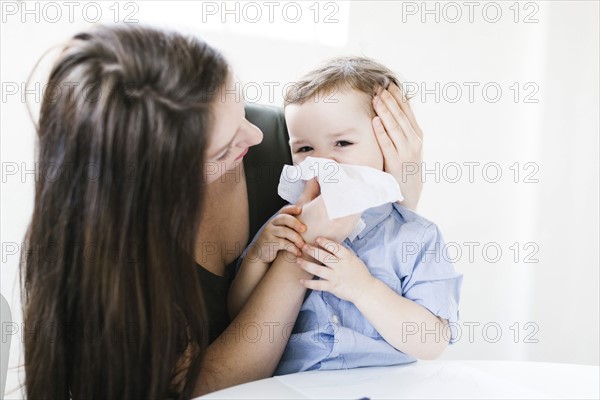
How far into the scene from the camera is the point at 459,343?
2744 mm

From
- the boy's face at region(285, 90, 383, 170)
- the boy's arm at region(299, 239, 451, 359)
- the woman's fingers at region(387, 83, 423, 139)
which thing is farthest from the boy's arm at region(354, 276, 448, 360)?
the woman's fingers at region(387, 83, 423, 139)

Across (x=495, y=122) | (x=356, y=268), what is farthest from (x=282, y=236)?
(x=495, y=122)

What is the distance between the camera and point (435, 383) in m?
1.11

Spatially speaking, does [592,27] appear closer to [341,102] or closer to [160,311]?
[341,102]

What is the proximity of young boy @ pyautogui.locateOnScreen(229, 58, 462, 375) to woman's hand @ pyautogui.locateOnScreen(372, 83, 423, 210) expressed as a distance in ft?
0.05

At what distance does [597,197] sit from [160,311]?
1.86 metres

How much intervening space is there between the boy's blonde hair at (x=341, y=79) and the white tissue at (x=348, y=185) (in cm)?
13

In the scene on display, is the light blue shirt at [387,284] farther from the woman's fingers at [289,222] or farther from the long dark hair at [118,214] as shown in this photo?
the long dark hair at [118,214]

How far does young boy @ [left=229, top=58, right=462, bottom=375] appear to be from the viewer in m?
1.13

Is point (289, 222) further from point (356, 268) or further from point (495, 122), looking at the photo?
point (495, 122)

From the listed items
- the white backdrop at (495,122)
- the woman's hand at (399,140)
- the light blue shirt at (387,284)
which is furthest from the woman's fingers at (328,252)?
the white backdrop at (495,122)

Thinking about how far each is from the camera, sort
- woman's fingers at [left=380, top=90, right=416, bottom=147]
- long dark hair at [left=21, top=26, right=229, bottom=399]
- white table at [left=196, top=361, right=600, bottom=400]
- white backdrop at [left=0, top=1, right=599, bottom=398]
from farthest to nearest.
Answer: white backdrop at [left=0, top=1, right=599, bottom=398] < woman's fingers at [left=380, top=90, right=416, bottom=147] < white table at [left=196, top=361, right=600, bottom=400] < long dark hair at [left=21, top=26, right=229, bottom=399]

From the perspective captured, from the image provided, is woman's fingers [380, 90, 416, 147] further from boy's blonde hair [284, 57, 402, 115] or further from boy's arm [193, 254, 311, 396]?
boy's arm [193, 254, 311, 396]

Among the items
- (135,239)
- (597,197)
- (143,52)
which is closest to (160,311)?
(135,239)
